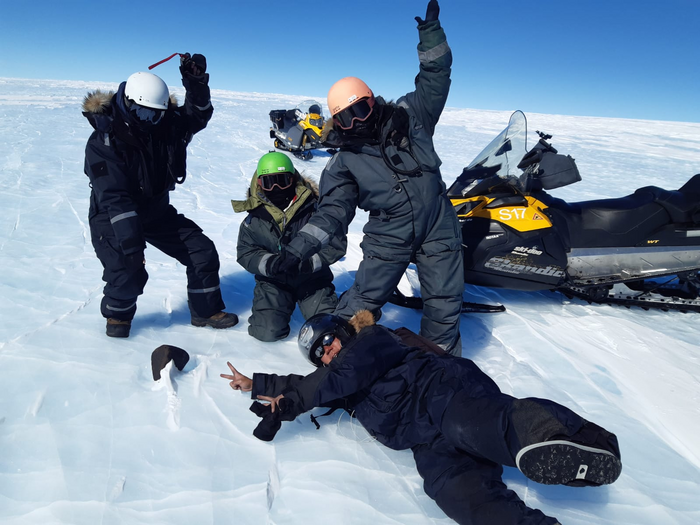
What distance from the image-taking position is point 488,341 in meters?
3.13

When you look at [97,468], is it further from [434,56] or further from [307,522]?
[434,56]

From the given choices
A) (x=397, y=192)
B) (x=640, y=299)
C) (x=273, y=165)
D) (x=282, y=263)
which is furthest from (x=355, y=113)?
(x=640, y=299)

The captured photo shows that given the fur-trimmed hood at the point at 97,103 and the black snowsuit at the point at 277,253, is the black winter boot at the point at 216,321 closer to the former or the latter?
the black snowsuit at the point at 277,253

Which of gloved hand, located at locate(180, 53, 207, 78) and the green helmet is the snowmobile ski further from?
gloved hand, located at locate(180, 53, 207, 78)

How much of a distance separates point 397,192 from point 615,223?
2011mm

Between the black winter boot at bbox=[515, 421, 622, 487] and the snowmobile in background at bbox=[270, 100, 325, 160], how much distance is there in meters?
8.56

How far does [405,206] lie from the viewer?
8.38 feet

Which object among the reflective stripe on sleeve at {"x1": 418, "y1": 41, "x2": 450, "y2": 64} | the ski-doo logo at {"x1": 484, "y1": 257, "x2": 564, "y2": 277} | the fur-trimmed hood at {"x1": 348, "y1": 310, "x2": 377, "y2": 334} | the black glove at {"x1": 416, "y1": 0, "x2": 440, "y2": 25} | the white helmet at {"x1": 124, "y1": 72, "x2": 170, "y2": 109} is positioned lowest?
the fur-trimmed hood at {"x1": 348, "y1": 310, "x2": 377, "y2": 334}

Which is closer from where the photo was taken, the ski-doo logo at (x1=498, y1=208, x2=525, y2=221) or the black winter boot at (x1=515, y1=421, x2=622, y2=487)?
the black winter boot at (x1=515, y1=421, x2=622, y2=487)

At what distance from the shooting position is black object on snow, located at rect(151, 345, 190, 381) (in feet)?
8.14

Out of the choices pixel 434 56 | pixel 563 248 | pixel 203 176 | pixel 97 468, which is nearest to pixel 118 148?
pixel 97 468

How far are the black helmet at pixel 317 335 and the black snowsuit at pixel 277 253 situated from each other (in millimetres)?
707

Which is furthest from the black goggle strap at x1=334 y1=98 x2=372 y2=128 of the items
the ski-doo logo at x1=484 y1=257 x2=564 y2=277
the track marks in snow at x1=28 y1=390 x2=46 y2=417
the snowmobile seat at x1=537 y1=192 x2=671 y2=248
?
the track marks in snow at x1=28 y1=390 x2=46 y2=417

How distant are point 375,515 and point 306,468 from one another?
38 cm
